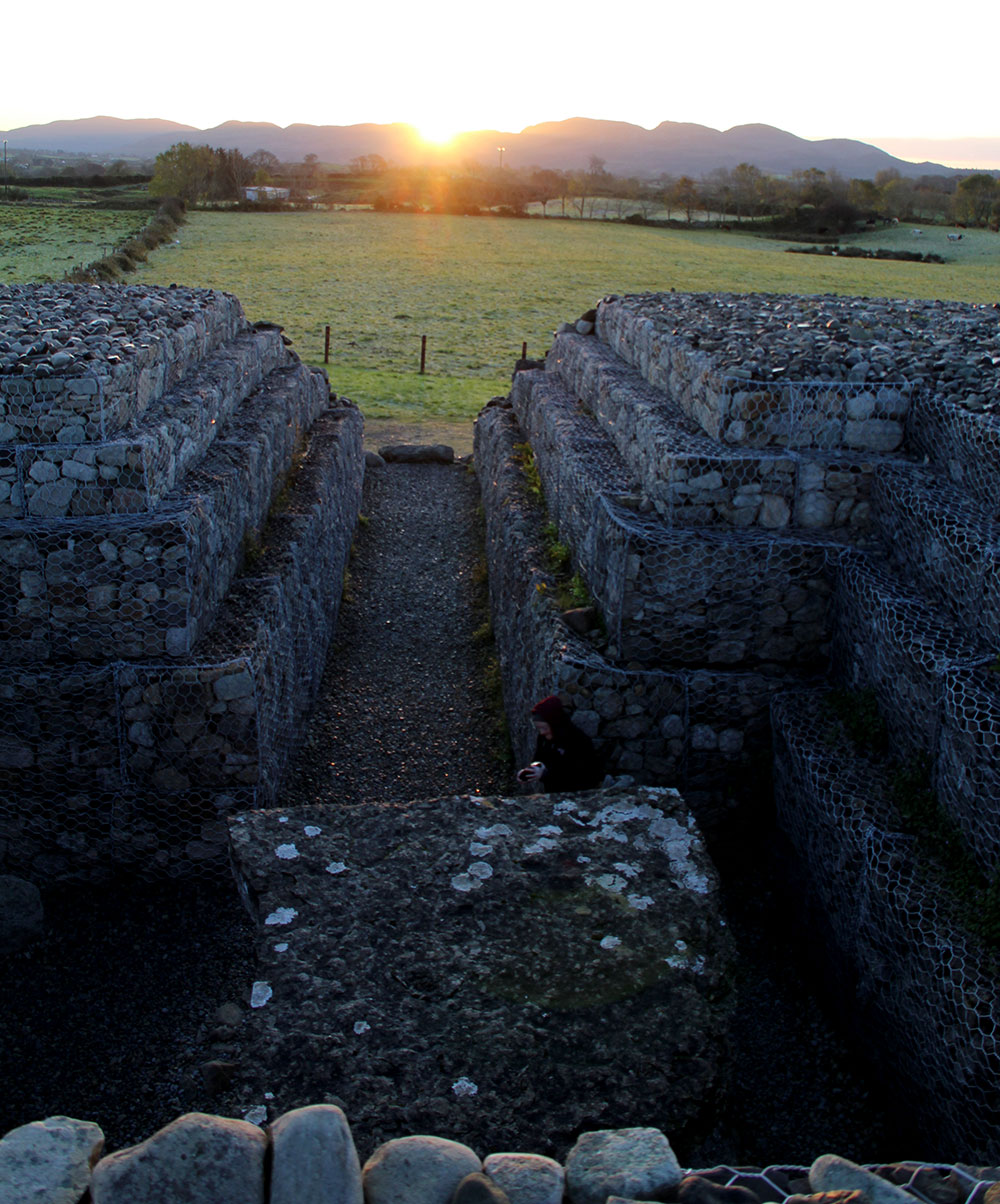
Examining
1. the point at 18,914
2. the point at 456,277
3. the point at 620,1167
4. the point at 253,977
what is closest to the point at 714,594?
the point at 253,977

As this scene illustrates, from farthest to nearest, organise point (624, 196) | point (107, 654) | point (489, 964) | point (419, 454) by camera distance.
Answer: point (624, 196), point (419, 454), point (107, 654), point (489, 964)

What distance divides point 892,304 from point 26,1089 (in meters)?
11.3

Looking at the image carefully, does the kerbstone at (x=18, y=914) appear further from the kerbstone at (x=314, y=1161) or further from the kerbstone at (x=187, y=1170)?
the kerbstone at (x=314, y=1161)

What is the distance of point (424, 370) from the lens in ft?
82.8

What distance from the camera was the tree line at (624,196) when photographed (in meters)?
66.2

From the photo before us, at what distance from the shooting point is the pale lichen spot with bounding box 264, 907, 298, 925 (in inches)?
184

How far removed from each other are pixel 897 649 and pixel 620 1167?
3.72m

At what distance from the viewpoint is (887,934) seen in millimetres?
5035

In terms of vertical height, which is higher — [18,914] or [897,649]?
[897,649]

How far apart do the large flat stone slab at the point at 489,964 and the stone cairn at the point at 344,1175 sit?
2.60ft

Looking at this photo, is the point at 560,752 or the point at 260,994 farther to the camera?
the point at 560,752

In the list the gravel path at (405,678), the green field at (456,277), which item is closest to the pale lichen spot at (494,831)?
the gravel path at (405,678)

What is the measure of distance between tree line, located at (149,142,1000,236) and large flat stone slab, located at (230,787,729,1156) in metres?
64.4

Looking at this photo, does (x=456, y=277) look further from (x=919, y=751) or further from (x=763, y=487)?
(x=919, y=751)
